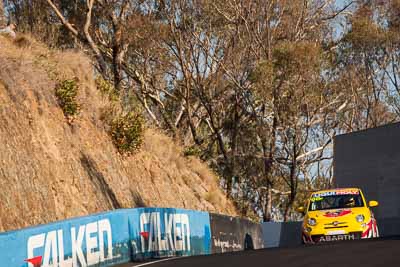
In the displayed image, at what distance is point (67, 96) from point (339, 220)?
10105mm

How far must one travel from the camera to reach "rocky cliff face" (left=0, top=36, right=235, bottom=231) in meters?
21.6

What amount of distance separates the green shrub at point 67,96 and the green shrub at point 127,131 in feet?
10.6

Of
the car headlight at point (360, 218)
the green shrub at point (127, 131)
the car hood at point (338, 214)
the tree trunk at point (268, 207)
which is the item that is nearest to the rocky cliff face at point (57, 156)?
the green shrub at point (127, 131)

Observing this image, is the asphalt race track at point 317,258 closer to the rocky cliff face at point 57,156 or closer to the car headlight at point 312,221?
the car headlight at point 312,221

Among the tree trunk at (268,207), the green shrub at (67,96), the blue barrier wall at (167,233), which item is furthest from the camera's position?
the tree trunk at (268,207)

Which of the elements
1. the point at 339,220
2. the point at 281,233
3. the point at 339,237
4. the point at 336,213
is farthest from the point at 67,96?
the point at 281,233

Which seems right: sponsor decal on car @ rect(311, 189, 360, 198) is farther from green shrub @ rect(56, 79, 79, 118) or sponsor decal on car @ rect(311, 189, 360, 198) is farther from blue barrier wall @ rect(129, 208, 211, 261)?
green shrub @ rect(56, 79, 79, 118)

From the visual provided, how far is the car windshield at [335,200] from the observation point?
22.3 metres

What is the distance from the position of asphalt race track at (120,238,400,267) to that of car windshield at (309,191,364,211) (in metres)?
5.17

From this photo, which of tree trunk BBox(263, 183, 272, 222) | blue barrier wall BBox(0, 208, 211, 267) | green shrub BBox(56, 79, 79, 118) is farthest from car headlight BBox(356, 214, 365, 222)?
tree trunk BBox(263, 183, 272, 222)

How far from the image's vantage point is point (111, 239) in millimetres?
16984

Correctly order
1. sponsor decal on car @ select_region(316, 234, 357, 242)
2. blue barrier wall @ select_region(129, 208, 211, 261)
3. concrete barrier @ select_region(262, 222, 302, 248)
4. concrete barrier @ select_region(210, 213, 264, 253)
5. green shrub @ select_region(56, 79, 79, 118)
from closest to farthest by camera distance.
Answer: blue barrier wall @ select_region(129, 208, 211, 261), sponsor decal on car @ select_region(316, 234, 357, 242), concrete barrier @ select_region(210, 213, 264, 253), green shrub @ select_region(56, 79, 79, 118), concrete barrier @ select_region(262, 222, 302, 248)

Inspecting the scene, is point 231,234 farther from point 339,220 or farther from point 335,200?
point 339,220

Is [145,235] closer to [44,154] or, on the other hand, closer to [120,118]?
[44,154]
